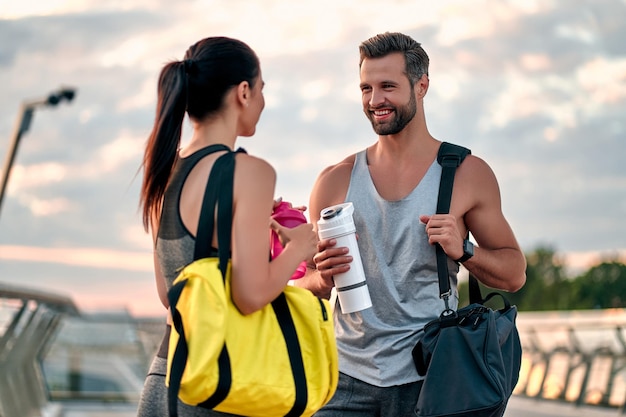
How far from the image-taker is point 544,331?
47.8 feet

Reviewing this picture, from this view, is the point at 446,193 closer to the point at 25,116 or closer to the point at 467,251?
the point at 467,251

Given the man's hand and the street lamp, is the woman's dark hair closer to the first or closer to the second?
the man's hand

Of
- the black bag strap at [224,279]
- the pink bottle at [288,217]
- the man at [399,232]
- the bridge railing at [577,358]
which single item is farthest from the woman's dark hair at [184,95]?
the bridge railing at [577,358]

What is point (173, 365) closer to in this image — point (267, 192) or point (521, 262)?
point (267, 192)

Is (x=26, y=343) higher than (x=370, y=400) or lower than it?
lower

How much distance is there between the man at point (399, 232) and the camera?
11.8ft

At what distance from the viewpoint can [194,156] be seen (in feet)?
8.95

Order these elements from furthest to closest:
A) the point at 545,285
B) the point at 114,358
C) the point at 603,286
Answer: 1. the point at 603,286
2. the point at 545,285
3. the point at 114,358

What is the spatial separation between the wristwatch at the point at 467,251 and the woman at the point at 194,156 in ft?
3.31

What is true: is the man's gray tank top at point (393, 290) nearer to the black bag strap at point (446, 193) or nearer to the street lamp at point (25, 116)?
the black bag strap at point (446, 193)

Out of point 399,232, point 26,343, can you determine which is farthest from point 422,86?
point 26,343

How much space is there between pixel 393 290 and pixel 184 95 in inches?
49.0

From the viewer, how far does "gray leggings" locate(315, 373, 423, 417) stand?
357 centimetres

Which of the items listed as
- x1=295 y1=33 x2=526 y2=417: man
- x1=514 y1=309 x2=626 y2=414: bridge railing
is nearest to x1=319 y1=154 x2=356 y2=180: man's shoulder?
x1=295 y1=33 x2=526 y2=417: man
